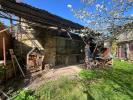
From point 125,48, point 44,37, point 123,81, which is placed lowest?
point 123,81

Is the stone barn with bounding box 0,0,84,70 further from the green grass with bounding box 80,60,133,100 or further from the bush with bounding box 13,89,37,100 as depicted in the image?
the bush with bounding box 13,89,37,100

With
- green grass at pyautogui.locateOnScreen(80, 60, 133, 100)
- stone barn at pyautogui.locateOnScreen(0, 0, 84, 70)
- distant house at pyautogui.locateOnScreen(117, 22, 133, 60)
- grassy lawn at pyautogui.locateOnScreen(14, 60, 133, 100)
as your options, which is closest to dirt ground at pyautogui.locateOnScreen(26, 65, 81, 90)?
grassy lawn at pyautogui.locateOnScreen(14, 60, 133, 100)

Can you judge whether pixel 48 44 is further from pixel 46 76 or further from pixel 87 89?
pixel 87 89

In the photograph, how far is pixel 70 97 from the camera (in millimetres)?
9227

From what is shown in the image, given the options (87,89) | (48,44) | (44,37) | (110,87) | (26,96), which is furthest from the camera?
(48,44)

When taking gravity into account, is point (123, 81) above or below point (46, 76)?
below

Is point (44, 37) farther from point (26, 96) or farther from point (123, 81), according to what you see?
point (123, 81)

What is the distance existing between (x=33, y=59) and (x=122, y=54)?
1696 centimetres

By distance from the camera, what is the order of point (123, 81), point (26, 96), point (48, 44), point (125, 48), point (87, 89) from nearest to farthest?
point (26, 96) < point (87, 89) < point (123, 81) < point (48, 44) < point (125, 48)

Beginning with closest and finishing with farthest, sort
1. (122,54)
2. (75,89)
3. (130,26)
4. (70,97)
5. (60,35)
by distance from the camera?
(130,26), (70,97), (75,89), (60,35), (122,54)

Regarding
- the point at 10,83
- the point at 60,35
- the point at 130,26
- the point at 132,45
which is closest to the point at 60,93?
the point at 10,83

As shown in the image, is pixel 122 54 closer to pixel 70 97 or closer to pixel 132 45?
pixel 132 45

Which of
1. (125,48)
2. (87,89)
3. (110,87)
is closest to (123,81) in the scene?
(110,87)

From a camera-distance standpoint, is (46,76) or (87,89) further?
(46,76)
